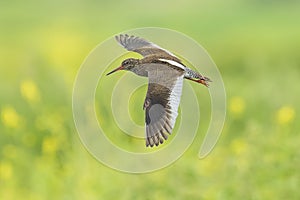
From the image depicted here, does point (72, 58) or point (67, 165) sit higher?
point (72, 58)

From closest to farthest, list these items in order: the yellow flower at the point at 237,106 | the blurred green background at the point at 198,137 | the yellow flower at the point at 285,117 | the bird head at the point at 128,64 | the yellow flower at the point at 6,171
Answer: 1. the bird head at the point at 128,64
2. the blurred green background at the point at 198,137
3. the yellow flower at the point at 285,117
4. the yellow flower at the point at 6,171
5. the yellow flower at the point at 237,106

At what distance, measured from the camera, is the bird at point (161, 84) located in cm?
314

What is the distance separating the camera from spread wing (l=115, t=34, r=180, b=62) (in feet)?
10.5

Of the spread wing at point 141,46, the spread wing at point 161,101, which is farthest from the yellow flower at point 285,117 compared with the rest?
the spread wing at point 161,101

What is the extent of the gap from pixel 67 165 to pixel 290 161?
0.88 m

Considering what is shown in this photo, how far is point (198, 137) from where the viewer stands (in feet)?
20.1

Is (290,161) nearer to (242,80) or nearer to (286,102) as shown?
(286,102)

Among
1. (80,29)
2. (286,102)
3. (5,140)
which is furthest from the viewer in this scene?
(80,29)

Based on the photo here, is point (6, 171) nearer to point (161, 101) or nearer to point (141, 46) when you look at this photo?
point (141, 46)

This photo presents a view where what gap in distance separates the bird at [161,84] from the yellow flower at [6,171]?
2.40 meters

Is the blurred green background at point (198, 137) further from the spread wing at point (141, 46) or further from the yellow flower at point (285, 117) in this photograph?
the spread wing at point (141, 46)

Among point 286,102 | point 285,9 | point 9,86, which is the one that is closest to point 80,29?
point 285,9

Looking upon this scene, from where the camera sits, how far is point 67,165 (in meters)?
4.88

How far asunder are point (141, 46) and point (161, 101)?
24 cm
